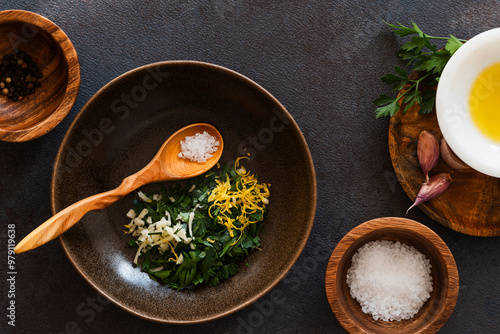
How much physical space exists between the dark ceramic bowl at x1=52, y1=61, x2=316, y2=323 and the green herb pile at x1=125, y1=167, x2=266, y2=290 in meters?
0.04

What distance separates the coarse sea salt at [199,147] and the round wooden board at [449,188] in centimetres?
62

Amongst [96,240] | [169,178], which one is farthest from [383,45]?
[96,240]

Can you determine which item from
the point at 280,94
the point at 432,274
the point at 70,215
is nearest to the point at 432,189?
the point at 432,274

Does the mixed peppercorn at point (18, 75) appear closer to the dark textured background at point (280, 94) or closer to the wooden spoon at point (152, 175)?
the dark textured background at point (280, 94)

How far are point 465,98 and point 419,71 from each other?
0.17 meters

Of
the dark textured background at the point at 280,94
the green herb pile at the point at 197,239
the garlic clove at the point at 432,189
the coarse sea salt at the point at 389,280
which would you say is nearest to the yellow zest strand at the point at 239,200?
the green herb pile at the point at 197,239

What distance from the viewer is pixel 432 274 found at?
134 centimetres

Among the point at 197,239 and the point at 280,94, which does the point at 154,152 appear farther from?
the point at 280,94

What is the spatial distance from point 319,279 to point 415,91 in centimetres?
72

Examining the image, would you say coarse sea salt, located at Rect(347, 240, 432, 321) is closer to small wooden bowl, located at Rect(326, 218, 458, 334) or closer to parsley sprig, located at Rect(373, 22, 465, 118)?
small wooden bowl, located at Rect(326, 218, 458, 334)

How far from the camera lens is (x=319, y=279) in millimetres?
1396

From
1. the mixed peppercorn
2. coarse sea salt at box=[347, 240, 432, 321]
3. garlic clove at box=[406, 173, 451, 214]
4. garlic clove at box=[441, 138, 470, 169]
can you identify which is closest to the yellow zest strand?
coarse sea salt at box=[347, 240, 432, 321]

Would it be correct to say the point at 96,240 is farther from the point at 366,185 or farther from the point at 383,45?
the point at 383,45

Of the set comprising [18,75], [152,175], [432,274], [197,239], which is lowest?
[432,274]
